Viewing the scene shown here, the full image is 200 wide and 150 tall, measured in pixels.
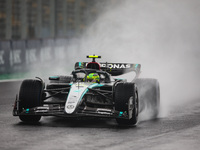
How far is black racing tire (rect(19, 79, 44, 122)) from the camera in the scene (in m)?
10.1

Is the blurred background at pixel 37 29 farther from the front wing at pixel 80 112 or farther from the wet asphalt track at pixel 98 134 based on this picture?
the front wing at pixel 80 112

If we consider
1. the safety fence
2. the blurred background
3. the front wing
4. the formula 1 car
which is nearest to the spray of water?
the safety fence

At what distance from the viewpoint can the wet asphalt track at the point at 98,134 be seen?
7938mm

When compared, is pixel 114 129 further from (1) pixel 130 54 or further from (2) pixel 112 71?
(1) pixel 130 54

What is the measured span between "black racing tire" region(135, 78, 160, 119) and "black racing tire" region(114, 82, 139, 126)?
64.9 inches

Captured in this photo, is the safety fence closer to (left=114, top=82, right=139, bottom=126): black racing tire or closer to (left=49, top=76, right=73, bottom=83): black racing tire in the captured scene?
(left=49, top=76, right=73, bottom=83): black racing tire

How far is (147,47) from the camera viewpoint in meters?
22.0

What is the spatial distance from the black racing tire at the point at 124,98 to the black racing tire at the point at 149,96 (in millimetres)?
1650

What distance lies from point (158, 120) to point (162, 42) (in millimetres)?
12469

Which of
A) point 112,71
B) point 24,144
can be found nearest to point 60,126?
point 24,144

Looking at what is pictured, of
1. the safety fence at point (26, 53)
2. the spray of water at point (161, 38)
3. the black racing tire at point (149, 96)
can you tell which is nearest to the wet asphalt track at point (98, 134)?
the black racing tire at point (149, 96)

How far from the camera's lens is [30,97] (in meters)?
10.2

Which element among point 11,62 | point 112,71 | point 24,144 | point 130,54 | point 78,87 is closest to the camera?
point 24,144

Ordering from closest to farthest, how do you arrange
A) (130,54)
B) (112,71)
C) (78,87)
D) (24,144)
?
(24,144), (78,87), (112,71), (130,54)
